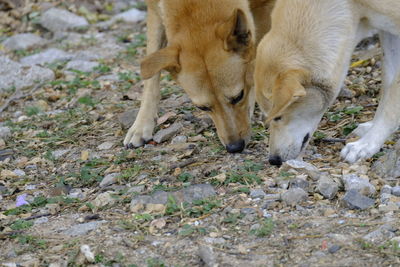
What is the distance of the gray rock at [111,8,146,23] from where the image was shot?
1106cm

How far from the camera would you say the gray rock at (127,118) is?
6.93 metres

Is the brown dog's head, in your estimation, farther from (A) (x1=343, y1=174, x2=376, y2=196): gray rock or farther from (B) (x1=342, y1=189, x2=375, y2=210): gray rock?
(B) (x1=342, y1=189, x2=375, y2=210): gray rock

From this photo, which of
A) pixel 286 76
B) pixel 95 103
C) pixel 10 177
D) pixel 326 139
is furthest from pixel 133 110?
pixel 286 76

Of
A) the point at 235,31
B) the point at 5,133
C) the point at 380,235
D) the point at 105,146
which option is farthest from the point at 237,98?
the point at 5,133

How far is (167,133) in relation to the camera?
643cm

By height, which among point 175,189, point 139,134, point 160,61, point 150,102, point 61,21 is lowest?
point 61,21

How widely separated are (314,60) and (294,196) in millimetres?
1129

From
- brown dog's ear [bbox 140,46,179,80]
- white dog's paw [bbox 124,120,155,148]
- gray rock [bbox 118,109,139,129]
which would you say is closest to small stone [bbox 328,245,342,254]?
brown dog's ear [bbox 140,46,179,80]

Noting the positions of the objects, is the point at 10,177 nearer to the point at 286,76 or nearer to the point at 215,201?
the point at 215,201

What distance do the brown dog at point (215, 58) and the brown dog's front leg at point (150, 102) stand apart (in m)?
0.64

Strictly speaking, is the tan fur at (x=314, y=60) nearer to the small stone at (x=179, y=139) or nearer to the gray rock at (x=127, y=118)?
the small stone at (x=179, y=139)

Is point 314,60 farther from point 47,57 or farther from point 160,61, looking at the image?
point 47,57

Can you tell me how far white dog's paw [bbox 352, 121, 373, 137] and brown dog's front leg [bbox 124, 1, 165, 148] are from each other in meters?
1.87

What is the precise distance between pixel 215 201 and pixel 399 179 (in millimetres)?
1291
